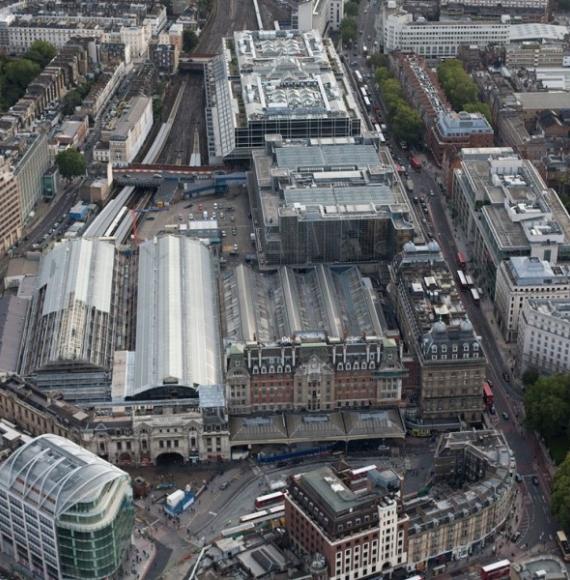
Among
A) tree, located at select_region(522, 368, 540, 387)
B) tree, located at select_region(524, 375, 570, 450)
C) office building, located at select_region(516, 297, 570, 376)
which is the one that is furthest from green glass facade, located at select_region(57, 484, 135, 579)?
office building, located at select_region(516, 297, 570, 376)

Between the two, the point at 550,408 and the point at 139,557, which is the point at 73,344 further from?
the point at 550,408

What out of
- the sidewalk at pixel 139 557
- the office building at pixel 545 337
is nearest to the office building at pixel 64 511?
the sidewalk at pixel 139 557

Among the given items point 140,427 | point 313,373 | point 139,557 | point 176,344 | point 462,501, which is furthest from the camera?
point 176,344

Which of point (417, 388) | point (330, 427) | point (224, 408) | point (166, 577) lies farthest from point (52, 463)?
point (417, 388)

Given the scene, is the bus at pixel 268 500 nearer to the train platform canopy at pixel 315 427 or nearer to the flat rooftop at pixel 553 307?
the train platform canopy at pixel 315 427

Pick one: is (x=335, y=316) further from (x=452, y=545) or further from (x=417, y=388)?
(x=452, y=545)

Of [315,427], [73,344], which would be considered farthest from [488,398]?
[73,344]
